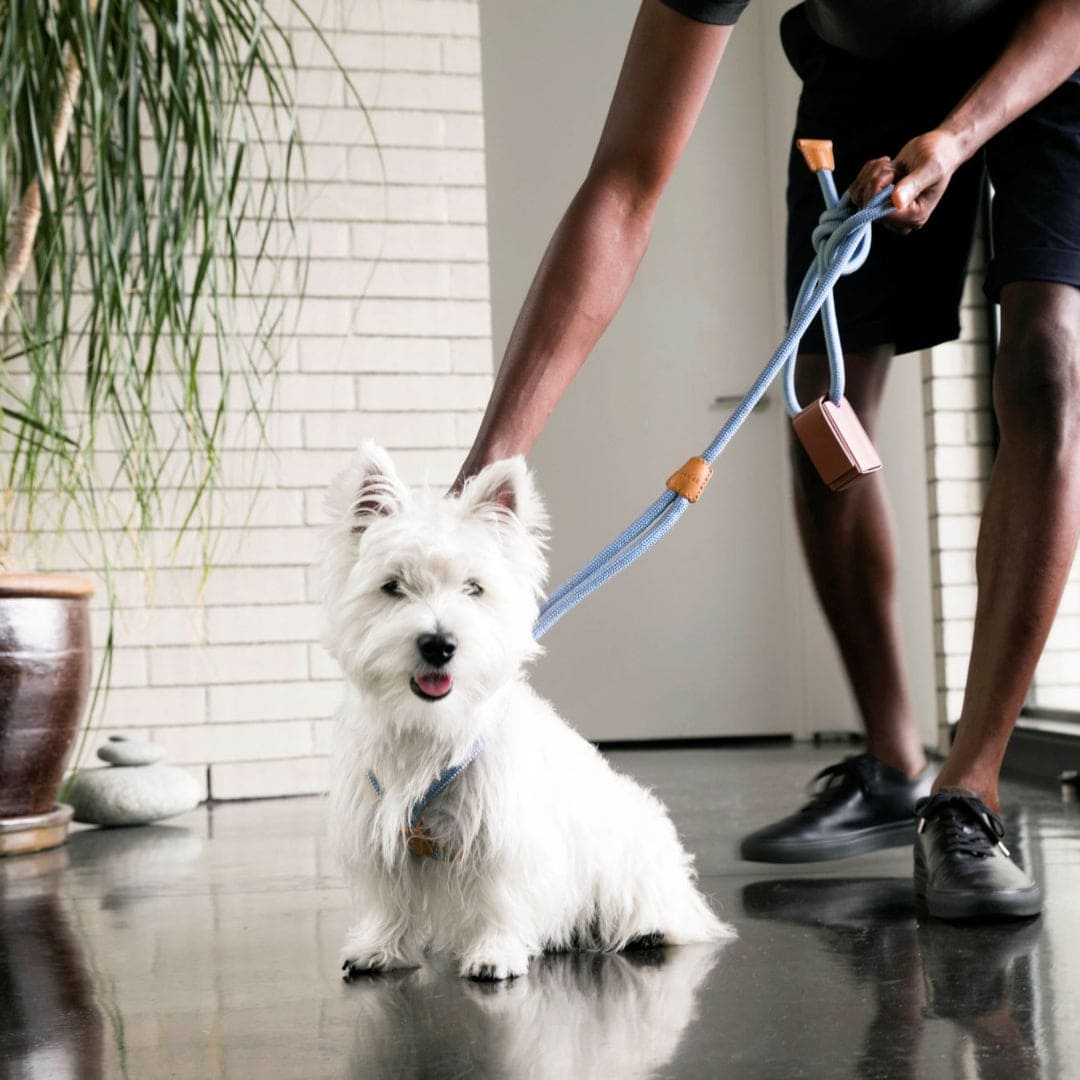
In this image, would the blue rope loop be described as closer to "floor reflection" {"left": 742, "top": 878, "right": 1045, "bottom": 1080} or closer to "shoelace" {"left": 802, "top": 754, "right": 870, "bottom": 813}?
"floor reflection" {"left": 742, "top": 878, "right": 1045, "bottom": 1080}

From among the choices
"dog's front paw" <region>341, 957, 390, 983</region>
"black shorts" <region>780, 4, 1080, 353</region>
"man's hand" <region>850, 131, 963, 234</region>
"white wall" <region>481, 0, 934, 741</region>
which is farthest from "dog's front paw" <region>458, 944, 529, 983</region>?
"white wall" <region>481, 0, 934, 741</region>

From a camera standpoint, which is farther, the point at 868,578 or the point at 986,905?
the point at 868,578

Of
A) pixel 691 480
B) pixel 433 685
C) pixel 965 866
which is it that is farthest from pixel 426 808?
pixel 965 866

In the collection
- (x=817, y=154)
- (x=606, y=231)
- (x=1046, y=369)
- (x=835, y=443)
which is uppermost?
(x=817, y=154)

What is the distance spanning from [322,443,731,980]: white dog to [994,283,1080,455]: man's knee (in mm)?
742

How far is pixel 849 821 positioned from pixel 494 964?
34.5 inches

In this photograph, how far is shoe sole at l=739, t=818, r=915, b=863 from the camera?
2127mm

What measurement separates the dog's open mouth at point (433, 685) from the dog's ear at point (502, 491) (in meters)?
0.19

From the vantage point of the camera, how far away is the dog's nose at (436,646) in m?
1.32

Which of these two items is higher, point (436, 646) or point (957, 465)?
point (957, 465)

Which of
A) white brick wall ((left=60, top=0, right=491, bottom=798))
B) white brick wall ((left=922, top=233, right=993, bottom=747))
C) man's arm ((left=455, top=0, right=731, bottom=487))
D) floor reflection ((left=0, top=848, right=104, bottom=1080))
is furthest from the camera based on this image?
white brick wall ((left=922, top=233, right=993, bottom=747))

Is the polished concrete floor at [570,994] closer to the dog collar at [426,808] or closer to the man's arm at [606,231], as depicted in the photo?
the dog collar at [426,808]

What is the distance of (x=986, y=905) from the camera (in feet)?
5.51

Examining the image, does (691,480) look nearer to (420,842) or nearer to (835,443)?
(835,443)
